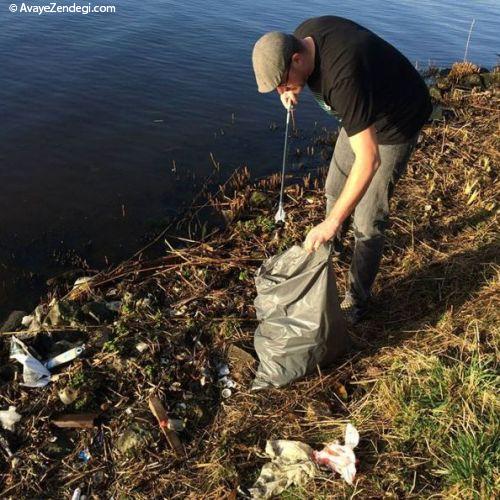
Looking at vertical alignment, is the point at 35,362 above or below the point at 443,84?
below

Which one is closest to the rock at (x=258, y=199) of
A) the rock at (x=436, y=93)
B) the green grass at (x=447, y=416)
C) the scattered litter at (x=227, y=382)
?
the scattered litter at (x=227, y=382)

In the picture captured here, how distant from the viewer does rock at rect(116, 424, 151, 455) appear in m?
2.76

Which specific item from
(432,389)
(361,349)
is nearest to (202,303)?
(361,349)

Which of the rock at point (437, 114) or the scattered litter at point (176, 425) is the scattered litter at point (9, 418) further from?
the rock at point (437, 114)

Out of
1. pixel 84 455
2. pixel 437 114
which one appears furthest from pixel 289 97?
pixel 437 114

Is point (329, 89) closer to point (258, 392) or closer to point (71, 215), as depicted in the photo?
point (258, 392)

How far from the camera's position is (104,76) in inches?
352

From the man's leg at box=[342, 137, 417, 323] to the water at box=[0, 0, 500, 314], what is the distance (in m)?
2.86

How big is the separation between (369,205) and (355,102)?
37.1 inches

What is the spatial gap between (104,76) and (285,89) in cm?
744

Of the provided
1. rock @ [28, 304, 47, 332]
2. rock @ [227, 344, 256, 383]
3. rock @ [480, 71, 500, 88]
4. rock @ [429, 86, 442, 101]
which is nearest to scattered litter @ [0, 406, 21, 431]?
rock @ [28, 304, 47, 332]

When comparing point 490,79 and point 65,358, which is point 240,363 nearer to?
point 65,358

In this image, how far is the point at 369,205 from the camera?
313 cm

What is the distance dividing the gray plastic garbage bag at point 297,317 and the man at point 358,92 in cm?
22
